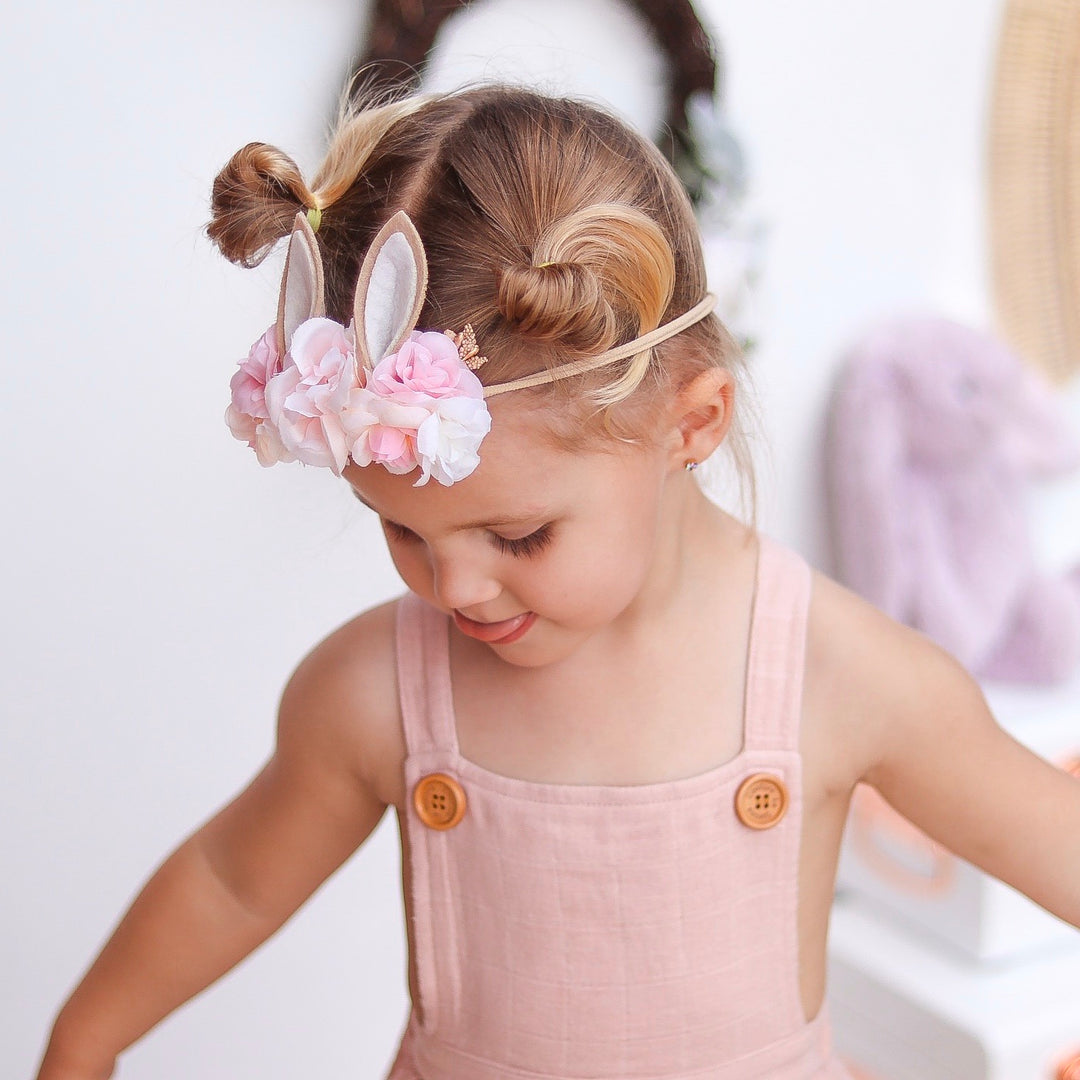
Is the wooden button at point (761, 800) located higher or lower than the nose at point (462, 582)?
lower

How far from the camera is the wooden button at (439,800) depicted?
0.75 meters

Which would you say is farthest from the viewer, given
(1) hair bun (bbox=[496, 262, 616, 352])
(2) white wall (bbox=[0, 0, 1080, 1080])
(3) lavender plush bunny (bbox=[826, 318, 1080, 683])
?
(3) lavender plush bunny (bbox=[826, 318, 1080, 683])

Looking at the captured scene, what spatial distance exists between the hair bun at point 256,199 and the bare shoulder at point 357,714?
234 mm

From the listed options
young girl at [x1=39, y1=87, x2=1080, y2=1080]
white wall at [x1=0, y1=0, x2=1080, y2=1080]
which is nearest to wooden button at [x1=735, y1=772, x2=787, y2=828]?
young girl at [x1=39, y1=87, x2=1080, y2=1080]

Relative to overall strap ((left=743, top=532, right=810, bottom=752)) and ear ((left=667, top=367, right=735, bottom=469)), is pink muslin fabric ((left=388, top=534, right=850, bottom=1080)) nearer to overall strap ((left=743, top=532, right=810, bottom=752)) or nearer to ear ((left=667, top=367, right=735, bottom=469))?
overall strap ((left=743, top=532, right=810, bottom=752))

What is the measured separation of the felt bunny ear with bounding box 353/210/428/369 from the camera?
1.89ft

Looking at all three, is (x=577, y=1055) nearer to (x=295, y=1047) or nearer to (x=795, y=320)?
(x=295, y=1047)

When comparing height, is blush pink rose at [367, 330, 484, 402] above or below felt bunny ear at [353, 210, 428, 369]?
below

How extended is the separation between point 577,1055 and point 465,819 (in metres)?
0.14

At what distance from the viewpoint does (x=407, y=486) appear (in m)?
0.61

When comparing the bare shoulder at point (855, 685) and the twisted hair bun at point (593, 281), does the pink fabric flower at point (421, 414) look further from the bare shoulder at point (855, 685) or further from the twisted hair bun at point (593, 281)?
the bare shoulder at point (855, 685)

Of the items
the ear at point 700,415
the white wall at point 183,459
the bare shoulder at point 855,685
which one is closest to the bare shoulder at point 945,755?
the bare shoulder at point 855,685

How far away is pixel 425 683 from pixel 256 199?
0.90 ft

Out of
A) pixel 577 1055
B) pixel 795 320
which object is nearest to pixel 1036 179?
pixel 795 320
